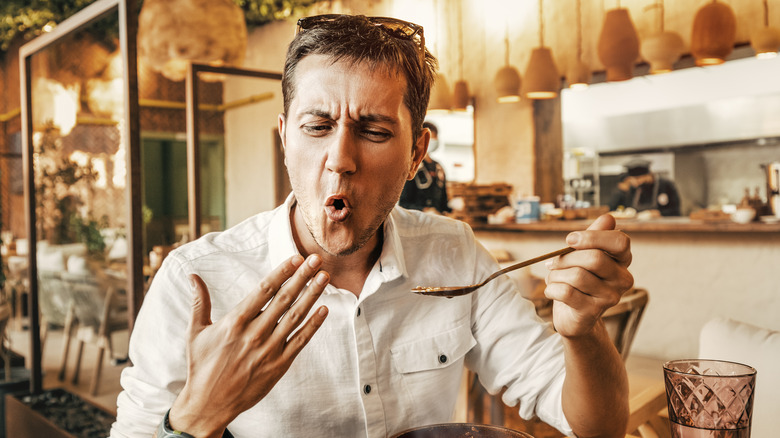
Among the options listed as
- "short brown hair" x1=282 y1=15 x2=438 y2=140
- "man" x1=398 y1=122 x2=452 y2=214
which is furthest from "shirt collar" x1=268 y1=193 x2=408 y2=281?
"man" x1=398 y1=122 x2=452 y2=214

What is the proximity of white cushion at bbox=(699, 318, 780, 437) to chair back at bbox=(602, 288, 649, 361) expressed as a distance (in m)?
0.81

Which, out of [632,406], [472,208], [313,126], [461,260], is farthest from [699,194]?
[313,126]

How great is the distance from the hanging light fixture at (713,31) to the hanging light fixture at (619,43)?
1.35 feet

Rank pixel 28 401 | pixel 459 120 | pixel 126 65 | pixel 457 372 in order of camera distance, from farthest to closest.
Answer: pixel 459 120 → pixel 28 401 → pixel 126 65 → pixel 457 372

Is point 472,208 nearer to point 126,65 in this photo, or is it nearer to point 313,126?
point 126,65

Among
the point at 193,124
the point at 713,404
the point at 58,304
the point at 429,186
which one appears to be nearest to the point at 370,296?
the point at 713,404

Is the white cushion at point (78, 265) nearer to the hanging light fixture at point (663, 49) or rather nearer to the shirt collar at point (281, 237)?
the shirt collar at point (281, 237)

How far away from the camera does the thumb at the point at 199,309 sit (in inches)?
34.4

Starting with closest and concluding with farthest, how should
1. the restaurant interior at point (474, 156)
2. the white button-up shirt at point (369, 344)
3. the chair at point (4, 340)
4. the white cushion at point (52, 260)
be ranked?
the white button-up shirt at point (369, 344)
the restaurant interior at point (474, 156)
the chair at point (4, 340)
the white cushion at point (52, 260)

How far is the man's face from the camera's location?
1102 millimetres

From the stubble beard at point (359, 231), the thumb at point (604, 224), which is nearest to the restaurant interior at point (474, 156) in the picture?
the thumb at point (604, 224)

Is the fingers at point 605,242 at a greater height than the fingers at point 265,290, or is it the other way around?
the fingers at point 605,242

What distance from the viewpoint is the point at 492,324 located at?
1367 mm

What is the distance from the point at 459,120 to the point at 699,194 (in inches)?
110
